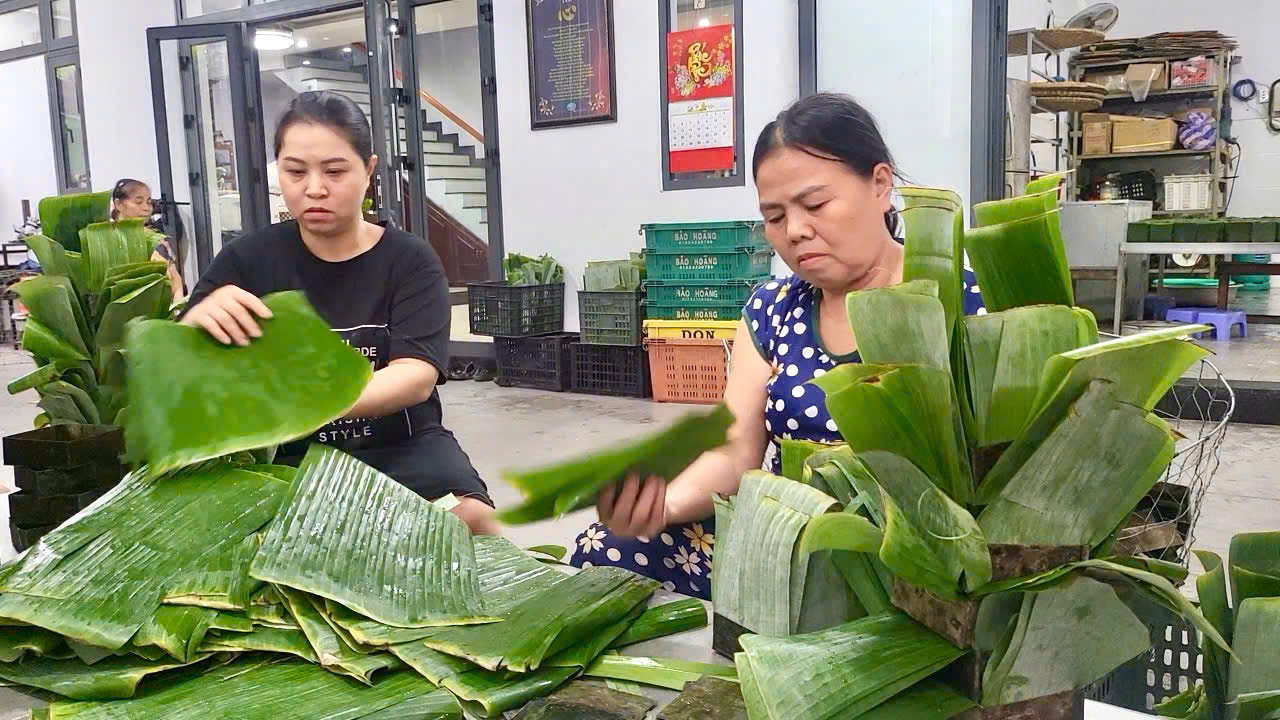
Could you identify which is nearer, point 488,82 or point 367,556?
point 367,556

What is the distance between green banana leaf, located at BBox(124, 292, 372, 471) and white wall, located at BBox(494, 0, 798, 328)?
164 inches

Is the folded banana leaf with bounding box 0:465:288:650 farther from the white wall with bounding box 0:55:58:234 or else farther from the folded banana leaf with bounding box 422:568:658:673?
the white wall with bounding box 0:55:58:234

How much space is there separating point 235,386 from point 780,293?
0.90m

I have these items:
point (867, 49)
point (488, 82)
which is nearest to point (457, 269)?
point (488, 82)

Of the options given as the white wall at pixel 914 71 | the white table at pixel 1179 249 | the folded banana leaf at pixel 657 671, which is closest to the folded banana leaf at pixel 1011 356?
the folded banana leaf at pixel 657 671

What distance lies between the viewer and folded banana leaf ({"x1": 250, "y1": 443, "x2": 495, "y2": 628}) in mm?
883

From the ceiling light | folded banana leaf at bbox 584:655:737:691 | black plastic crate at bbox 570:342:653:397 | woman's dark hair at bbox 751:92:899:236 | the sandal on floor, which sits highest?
the ceiling light

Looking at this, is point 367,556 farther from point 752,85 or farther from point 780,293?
point 752,85

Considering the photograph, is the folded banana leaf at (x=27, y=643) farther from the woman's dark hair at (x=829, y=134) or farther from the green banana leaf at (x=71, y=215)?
the woman's dark hair at (x=829, y=134)

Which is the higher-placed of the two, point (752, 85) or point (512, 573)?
point (752, 85)

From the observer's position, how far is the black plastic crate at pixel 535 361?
546 centimetres

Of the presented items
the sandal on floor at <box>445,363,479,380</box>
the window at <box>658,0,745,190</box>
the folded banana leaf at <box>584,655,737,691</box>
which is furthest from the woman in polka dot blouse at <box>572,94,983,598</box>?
Answer: the sandal on floor at <box>445,363,479,380</box>

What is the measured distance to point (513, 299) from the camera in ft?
17.7

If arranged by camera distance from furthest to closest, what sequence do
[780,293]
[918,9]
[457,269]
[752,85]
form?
[457,269] < [752,85] < [918,9] < [780,293]
